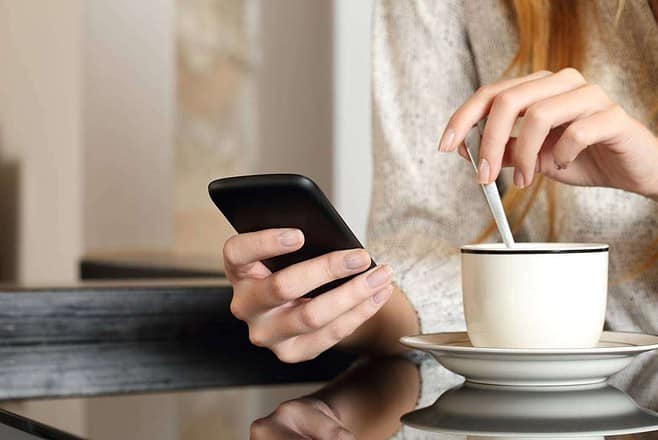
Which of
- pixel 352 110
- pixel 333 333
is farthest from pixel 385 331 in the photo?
pixel 352 110

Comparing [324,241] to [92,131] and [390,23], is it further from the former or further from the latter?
[92,131]

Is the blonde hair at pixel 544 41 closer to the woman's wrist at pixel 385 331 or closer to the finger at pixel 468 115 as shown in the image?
the woman's wrist at pixel 385 331

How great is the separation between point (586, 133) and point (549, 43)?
0.46 meters

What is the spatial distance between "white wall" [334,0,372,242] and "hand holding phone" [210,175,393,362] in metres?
1.42

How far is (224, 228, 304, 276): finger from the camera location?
709mm

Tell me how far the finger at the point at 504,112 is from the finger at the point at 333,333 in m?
0.12

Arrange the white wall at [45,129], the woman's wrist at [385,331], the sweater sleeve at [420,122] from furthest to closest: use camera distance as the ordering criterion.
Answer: the white wall at [45,129] → the sweater sleeve at [420,122] → the woman's wrist at [385,331]

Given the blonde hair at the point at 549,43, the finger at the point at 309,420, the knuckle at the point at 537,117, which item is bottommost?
the finger at the point at 309,420

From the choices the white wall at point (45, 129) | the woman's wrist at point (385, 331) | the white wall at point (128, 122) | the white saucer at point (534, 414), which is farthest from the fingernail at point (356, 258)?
the white wall at point (128, 122)

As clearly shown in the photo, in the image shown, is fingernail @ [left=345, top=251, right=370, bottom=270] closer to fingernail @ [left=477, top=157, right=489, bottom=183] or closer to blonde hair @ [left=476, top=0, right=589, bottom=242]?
fingernail @ [left=477, top=157, right=489, bottom=183]

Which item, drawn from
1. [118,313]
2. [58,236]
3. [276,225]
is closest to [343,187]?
[118,313]

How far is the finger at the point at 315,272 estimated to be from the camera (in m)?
0.71

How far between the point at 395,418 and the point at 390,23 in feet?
2.36

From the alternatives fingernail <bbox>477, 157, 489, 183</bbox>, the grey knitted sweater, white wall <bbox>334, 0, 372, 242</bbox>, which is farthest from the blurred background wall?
the grey knitted sweater
